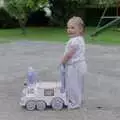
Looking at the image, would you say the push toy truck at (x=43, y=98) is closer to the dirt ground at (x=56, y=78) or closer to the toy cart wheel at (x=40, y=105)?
the toy cart wheel at (x=40, y=105)

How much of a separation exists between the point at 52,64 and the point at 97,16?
25.7m

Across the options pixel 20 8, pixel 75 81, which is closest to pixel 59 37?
pixel 20 8

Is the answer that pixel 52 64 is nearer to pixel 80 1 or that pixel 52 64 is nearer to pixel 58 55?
pixel 58 55

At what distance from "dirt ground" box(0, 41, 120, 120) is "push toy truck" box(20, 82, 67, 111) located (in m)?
0.11

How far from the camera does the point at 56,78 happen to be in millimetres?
11172

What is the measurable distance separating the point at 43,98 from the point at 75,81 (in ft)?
1.76

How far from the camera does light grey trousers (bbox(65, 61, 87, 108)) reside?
25.6 ft

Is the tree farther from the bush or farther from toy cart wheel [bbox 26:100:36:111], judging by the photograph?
toy cart wheel [bbox 26:100:36:111]

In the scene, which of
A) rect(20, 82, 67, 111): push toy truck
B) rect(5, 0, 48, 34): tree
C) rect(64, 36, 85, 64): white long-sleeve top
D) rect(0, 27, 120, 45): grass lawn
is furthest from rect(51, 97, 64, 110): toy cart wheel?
rect(5, 0, 48, 34): tree

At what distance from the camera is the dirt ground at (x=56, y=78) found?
741 cm

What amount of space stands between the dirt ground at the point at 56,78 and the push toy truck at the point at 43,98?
112 mm

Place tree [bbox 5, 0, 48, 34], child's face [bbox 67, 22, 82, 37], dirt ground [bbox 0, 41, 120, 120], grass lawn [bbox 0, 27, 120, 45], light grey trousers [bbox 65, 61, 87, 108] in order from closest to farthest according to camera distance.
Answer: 1. dirt ground [bbox 0, 41, 120, 120]
2. child's face [bbox 67, 22, 82, 37]
3. light grey trousers [bbox 65, 61, 87, 108]
4. grass lawn [bbox 0, 27, 120, 45]
5. tree [bbox 5, 0, 48, 34]

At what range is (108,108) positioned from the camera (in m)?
7.85

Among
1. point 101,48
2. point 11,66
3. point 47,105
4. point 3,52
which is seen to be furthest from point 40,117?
point 101,48
